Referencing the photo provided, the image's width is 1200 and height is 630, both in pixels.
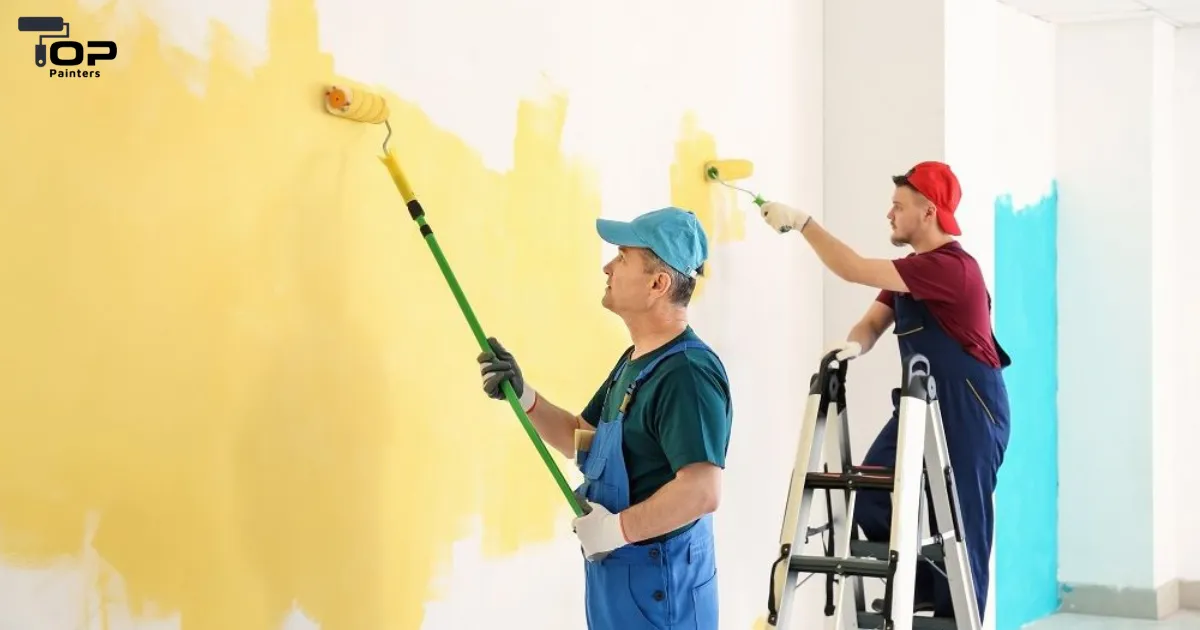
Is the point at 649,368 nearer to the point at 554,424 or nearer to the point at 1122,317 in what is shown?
the point at 554,424

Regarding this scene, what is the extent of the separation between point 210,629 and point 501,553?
803mm

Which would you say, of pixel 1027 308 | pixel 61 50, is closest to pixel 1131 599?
pixel 1027 308

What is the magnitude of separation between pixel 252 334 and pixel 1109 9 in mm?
4060

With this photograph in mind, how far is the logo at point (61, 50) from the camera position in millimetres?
1853

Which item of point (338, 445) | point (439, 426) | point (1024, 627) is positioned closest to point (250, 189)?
point (338, 445)

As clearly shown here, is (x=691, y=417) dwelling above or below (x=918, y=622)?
above

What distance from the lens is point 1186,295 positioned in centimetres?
536

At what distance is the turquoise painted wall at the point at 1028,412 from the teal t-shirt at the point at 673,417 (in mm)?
3008

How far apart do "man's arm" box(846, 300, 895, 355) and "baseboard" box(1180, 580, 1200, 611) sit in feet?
8.98

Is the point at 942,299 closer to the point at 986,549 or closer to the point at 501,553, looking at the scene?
the point at 986,549

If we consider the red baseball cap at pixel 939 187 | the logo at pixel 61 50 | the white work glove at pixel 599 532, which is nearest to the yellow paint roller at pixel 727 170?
the red baseball cap at pixel 939 187

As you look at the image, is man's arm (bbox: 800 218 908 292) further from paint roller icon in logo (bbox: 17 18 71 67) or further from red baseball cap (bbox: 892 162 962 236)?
paint roller icon in logo (bbox: 17 18 71 67)

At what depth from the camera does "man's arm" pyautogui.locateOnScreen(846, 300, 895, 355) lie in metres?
3.46

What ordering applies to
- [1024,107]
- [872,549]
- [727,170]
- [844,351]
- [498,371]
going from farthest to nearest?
[1024,107]
[727,170]
[872,549]
[844,351]
[498,371]
